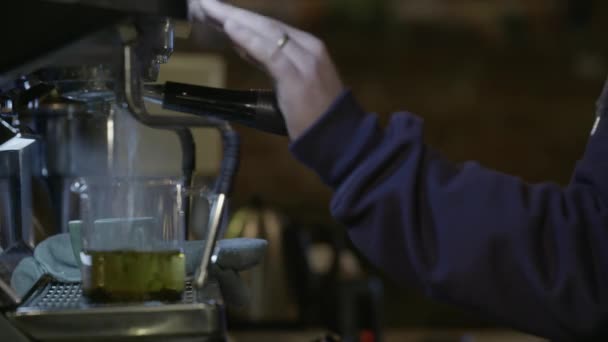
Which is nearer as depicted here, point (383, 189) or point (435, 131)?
point (383, 189)

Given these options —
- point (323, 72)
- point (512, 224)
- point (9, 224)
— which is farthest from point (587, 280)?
point (9, 224)

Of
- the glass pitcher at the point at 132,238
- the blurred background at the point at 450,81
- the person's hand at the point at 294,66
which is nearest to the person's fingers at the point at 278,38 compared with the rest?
the person's hand at the point at 294,66

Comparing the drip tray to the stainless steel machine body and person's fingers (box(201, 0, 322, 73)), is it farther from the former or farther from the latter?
person's fingers (box(201, 0, 322, 73))

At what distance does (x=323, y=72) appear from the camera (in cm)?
58

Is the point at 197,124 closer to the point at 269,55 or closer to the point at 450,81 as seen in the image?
the point at 269,55

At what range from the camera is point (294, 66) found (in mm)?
573

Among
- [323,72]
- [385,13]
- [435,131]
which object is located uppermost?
[385,13]

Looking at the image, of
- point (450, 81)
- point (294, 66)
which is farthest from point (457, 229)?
point (450, 81)

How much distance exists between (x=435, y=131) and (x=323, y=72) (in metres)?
2.19

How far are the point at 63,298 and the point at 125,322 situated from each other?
0.11 metres

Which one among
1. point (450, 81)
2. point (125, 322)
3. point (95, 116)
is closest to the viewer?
point (125, 322)

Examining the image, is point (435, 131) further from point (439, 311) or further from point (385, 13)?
point (439, 311)

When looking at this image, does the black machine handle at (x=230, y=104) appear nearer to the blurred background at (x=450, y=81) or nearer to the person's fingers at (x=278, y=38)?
the person's fingers at (x=278, y=38)

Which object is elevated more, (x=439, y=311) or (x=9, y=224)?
(x=9, y=224)
